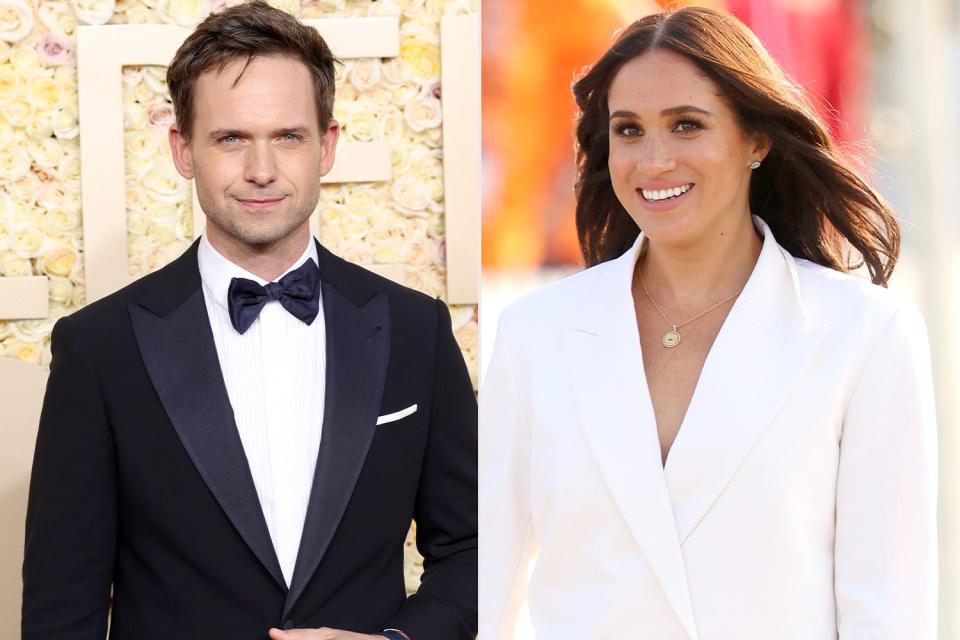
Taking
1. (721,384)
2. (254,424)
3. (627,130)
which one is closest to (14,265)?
(254,424)

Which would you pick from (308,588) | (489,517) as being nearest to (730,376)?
(489,517)

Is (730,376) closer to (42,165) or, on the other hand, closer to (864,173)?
(864,173)

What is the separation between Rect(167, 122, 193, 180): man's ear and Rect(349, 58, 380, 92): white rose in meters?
0.72

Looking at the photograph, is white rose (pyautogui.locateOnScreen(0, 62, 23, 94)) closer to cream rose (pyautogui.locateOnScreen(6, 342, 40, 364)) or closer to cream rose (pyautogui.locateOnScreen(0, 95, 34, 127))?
cream rose (pyautogui.locateOnScreen(0, 95, 34, 127))

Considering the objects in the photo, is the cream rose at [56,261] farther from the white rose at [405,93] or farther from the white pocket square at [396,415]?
the white pocket square at [396,415]

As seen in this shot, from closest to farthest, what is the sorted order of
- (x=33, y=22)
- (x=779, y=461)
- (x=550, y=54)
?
(x=779, y=461) → (x=550, y=54) → (x=33, y=22)

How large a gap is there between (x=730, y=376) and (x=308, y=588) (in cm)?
93

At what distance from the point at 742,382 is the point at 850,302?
15 centimetres

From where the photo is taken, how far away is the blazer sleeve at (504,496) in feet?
4.86

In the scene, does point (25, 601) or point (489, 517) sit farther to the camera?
point (25, 601)

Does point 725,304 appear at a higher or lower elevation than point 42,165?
lower

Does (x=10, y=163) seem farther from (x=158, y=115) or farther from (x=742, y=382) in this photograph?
(x=742, y=382)

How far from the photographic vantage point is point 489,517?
152cm

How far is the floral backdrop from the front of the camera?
8.87 ft
